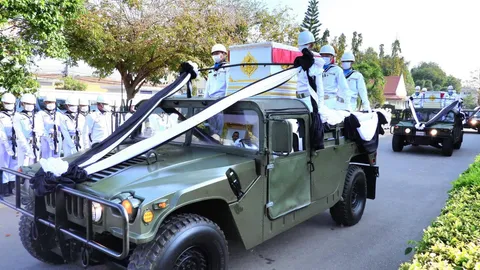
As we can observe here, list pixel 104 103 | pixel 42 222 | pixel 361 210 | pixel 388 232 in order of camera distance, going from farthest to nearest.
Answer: pixel 104 103 < pixel 361 210 < pixel 388 232 < pixel 42 222

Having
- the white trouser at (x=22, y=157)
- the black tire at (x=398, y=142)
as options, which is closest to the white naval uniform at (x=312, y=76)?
the white trouser at (x=22, y=157)

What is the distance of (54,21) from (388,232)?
6863mm

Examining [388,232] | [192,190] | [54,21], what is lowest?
[388,232]

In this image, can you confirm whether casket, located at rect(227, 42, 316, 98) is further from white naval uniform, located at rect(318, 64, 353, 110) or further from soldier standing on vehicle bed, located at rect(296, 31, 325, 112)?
white naval uniform, located at rect(318, 64, 353, 110)

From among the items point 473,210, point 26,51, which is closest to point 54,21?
point 26,51

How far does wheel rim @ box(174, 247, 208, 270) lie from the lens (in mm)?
3043

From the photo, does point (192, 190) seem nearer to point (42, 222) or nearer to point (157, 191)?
point (157, 191)

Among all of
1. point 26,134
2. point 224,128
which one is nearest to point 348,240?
point 224,128

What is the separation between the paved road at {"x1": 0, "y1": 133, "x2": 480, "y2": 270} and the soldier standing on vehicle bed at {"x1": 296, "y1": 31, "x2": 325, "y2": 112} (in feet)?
5.56

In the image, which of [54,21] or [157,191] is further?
[54,21]

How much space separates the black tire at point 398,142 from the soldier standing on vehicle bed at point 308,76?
9.12m

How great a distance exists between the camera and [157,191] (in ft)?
9.55

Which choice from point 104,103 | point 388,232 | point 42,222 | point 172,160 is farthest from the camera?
point 104,103

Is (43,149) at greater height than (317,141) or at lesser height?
lesser
